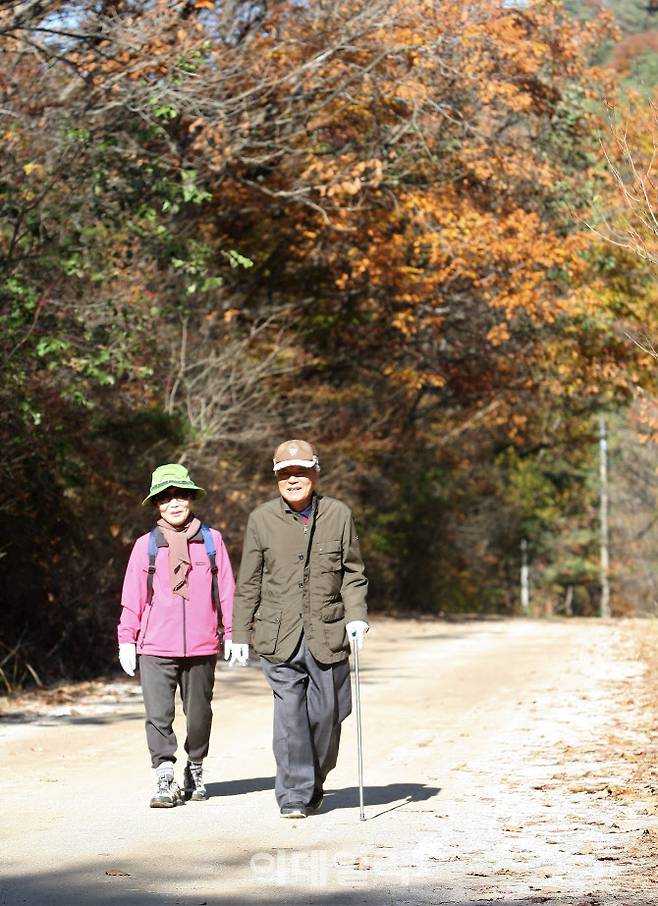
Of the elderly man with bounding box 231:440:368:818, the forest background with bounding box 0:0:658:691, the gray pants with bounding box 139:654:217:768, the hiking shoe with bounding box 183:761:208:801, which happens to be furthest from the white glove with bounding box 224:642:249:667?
the forest background with bounding box 0:0:658:691

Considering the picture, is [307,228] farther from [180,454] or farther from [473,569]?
[473,569]

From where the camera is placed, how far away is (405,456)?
39.7 meters

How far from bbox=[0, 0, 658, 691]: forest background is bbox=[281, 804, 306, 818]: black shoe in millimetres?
4778

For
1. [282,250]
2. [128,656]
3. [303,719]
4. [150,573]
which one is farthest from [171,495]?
[282,250]

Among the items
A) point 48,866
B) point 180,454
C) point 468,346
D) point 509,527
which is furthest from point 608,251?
point 509,527

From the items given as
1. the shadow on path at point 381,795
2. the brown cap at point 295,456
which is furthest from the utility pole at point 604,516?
the brown cap at point 295,456

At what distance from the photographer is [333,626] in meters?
8.87

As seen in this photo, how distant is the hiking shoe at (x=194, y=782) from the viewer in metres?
Result: 9.45

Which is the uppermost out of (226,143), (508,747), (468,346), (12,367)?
(226,143)

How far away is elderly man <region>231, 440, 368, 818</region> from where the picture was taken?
8836 mm

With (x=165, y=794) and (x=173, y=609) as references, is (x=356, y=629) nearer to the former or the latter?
(x=173, y=609)

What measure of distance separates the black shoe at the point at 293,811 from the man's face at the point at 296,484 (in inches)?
65.8

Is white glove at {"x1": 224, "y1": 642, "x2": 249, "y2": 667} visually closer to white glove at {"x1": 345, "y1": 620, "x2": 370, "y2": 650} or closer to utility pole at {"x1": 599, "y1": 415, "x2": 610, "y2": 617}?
white glove at {"x1": 345, "y1": 620, "x2": 370, "y2": 650}

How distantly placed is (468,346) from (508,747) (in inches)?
761
